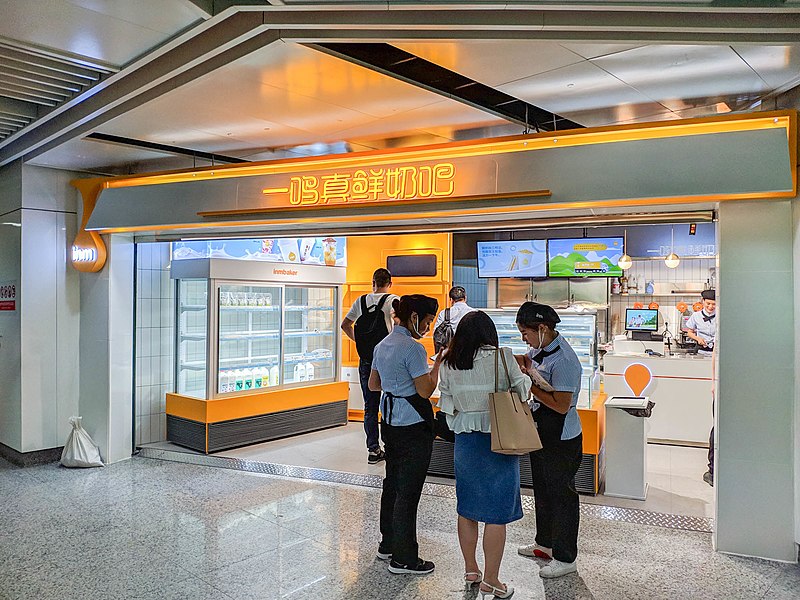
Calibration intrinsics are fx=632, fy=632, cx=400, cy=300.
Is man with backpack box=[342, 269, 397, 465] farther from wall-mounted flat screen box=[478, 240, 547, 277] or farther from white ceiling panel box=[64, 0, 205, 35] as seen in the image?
wall-mounted flat screen box=[478, 240, 547, 277]

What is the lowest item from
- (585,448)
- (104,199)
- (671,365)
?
(585,448)

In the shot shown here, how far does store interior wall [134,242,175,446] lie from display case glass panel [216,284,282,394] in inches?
24.4

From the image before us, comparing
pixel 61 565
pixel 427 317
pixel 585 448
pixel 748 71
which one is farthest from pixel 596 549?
pixel 61 565

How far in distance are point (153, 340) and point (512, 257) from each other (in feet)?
19.1

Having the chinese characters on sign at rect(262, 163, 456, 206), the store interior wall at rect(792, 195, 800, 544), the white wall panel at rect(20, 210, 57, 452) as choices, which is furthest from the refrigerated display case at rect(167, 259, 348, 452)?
the store interior wall at rect(792, 195, 800, 544)

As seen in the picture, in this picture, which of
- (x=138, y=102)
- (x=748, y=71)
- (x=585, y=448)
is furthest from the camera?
(x=585, y=448)

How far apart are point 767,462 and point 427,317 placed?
7.42 ft

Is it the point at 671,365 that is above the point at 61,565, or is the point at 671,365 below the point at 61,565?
above

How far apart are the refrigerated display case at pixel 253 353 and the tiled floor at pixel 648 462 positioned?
0.23 meters

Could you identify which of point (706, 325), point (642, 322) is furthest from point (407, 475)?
point (642, 322)

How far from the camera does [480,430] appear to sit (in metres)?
3.20

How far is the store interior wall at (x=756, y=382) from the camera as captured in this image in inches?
150

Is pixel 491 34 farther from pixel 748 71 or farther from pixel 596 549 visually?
pixel 596 549

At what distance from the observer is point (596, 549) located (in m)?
3.99
